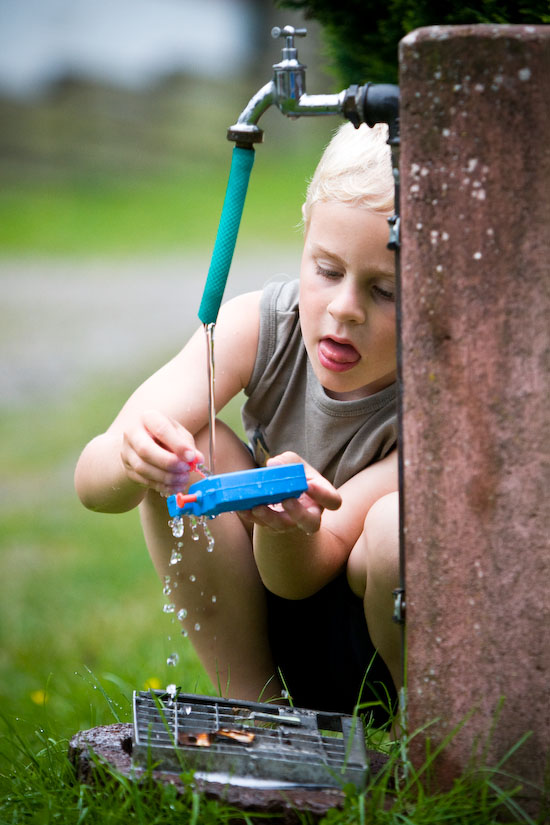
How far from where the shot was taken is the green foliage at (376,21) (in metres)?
2.20

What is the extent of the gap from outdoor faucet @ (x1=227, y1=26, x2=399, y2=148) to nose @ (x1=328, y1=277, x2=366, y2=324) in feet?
1.28

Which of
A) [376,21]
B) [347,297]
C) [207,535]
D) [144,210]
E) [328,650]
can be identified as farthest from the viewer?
[144,210]

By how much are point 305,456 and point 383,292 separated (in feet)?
1.62

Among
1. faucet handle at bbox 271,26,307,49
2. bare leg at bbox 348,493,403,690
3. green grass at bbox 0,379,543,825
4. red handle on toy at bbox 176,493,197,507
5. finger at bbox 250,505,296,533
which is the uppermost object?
faucet handle at bbox 271,26,307,49

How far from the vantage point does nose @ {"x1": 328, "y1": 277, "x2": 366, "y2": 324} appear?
203 cm

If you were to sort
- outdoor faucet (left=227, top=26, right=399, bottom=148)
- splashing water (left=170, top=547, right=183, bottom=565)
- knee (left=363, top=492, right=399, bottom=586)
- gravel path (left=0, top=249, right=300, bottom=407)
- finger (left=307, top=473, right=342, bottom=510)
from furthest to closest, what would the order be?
gravel path (left=0, top=249, right=300, bottom=407) → splashing water (left=170, top=547, right=183, bottom=565) → knee (left=363, top=492, right=399, bottom=586) → finger (left=307, top=473, right=342, bottom=510) → outdoor faucet (left=227, top=26, right=399, bottom=148)

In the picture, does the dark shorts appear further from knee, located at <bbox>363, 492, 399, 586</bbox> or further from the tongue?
the tongue

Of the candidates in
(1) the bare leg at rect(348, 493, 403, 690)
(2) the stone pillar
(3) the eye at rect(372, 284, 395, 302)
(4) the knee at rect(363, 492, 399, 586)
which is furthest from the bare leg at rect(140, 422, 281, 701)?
(2) the stone pillar

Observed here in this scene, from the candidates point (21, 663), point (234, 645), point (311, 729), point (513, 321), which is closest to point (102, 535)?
point (21, 663)

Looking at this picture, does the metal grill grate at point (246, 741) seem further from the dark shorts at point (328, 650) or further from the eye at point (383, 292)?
the eye at point (383, 292)

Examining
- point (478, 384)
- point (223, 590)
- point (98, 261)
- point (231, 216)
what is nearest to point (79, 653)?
point (223, 590)

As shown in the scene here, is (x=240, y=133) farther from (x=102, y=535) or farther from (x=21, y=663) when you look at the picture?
(x=102, y=535)

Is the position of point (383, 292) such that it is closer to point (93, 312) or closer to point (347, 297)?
point (347, 297)

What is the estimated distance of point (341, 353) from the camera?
2.12 meters
